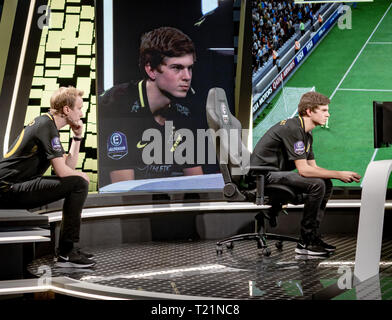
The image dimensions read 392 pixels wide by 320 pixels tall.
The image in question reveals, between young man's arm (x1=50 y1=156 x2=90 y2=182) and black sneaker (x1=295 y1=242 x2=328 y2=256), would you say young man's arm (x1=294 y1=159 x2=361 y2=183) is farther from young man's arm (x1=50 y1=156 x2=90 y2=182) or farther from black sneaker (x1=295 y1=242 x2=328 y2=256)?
young man's arm (x1=50 y1=156 x2=90 y2=182)

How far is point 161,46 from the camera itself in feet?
18.3

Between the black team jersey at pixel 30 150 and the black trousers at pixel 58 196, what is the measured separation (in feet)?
0.23

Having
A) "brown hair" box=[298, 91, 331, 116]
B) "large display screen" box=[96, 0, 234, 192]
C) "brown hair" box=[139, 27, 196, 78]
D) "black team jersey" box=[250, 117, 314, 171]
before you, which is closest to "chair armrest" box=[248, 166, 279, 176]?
"black team jersey" box=[250, 117, 314, 171]

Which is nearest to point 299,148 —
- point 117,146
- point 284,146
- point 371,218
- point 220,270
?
point 284,146

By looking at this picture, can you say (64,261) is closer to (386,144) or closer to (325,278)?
(325,278)

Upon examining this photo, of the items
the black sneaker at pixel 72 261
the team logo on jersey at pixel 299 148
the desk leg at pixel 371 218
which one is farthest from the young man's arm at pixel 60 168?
the desk leg at pixel 371 218

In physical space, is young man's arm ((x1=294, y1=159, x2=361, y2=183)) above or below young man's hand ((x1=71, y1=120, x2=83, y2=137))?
below

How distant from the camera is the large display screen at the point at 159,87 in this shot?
17.8 ft

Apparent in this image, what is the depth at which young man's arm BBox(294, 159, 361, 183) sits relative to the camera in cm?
424

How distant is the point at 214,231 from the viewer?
5.41 meters

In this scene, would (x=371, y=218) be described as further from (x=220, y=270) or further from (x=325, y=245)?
(x=325, y=245)

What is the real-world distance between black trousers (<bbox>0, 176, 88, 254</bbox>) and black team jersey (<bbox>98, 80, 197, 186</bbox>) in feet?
5.09

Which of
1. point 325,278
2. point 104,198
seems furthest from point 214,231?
point 325,278

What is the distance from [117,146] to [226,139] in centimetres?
144
